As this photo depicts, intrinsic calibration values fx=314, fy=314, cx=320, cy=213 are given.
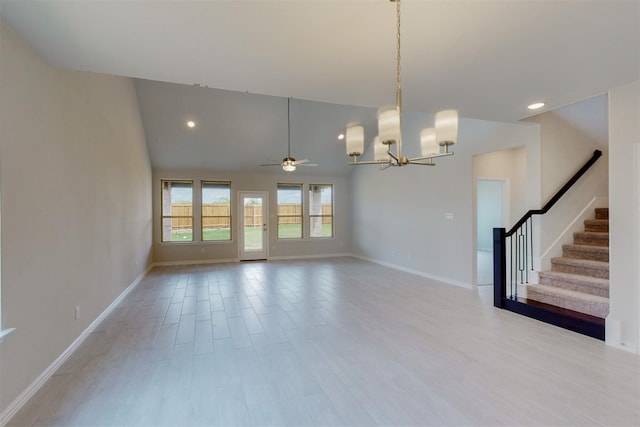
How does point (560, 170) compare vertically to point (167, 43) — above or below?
below

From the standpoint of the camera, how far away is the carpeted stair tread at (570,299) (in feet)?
11.5

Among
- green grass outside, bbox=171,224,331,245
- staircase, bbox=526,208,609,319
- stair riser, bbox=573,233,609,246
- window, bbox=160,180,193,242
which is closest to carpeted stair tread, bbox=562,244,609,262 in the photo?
staircase, bbox=526,208,609,319

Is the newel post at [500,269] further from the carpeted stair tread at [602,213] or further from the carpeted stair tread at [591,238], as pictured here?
the carpeted stair tread at [602,213]

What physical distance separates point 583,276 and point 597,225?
1047 mm

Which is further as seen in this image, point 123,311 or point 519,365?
point 123,311

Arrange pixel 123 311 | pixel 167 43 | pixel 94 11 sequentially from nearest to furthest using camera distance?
pixel 94 11 → pixel 167 43 → pixel 123 311

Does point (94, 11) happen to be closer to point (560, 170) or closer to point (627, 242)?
point (627, 242)

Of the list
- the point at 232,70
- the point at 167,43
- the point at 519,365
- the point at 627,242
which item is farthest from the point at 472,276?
the point at 167,43

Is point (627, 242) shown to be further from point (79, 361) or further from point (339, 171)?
point (339, 171)

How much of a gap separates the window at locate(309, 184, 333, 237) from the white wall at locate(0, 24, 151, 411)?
222 inches

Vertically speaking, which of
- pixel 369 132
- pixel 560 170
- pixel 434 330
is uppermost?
pixel 369 132

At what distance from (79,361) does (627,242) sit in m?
5.26

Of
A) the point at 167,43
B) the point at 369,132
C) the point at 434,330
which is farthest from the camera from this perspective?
the point at 369,132

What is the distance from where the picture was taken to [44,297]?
8.27 feet
